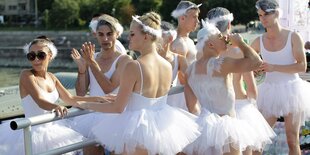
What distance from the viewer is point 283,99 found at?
16.2 ft

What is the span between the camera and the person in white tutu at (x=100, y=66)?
4.42 m

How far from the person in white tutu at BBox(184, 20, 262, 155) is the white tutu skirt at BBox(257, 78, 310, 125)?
3.03 ft

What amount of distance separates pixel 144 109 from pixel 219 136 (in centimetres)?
58

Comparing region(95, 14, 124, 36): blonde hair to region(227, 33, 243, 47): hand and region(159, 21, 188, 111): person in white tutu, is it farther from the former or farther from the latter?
region(227, 33, 243, 47): hand

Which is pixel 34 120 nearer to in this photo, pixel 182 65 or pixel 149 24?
pixel 149 24

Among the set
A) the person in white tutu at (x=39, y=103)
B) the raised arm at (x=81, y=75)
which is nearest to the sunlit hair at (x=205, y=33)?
the person in white tutu at (x=39, y=103)

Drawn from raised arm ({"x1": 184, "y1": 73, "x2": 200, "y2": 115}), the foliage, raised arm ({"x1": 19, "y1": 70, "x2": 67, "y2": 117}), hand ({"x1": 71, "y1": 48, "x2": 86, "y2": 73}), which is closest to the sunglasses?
raised arm ({"x1": 19, "y1": 70, "x2": 67, "y2": 117})

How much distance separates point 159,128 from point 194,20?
6.97ft

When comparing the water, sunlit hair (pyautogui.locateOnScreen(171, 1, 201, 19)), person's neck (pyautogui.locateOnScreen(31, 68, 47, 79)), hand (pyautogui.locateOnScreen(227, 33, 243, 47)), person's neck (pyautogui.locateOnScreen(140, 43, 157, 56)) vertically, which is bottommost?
the water

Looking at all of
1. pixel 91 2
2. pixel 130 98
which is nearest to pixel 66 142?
pixel 130 98

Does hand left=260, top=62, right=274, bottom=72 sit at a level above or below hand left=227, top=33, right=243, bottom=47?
below

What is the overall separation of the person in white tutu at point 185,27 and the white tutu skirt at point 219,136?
5.19 feet

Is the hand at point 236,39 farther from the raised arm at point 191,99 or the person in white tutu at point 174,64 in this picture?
the person in white tutu at point 174,64

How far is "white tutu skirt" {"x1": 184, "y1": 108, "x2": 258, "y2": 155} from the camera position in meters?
3.92
